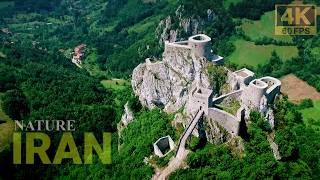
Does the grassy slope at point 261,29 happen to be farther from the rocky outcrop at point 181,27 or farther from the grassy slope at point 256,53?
the rocky outcrop at point 181,27

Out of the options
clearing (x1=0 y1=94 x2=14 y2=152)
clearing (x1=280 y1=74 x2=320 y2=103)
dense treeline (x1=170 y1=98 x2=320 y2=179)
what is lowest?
clearing (x1=280 y1=74 x2=320 y2=103)

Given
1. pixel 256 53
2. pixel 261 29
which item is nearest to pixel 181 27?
pixel 261 29

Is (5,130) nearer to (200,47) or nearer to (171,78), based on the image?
(171,78)

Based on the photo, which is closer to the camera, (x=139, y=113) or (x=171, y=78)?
(x=171, y=78)

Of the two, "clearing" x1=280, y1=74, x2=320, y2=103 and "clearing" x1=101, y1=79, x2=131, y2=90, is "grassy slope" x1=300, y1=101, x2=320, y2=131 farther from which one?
"clearing" x1=101, y1=79, x2=131, y2=90

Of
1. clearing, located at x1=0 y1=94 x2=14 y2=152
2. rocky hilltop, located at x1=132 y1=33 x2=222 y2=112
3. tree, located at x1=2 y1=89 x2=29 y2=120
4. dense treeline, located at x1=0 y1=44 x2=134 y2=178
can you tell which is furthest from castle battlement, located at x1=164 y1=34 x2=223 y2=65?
tree, located at x1=2 y1=89 x2=29 y2=120

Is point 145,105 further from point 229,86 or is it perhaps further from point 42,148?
point 42,148
